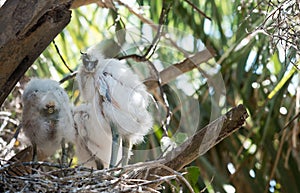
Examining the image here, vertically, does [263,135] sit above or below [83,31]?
below

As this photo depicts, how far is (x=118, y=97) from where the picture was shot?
3053mm

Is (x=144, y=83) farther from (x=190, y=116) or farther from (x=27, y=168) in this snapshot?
(x=27, y=168)

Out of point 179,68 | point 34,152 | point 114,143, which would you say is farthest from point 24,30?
point 179,68

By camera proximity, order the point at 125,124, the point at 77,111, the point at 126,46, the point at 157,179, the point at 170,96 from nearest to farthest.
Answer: the point at 157,179 < the point at 125,124 < the point at 77,111 < the point at 126,46 < the point at 170,96

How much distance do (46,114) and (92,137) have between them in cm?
20

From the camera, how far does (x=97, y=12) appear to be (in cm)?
469

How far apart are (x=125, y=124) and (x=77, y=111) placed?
283mm

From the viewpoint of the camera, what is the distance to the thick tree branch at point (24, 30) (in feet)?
8.43

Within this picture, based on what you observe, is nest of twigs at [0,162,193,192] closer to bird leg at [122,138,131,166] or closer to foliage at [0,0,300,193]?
bird leg at [122,138,131,166]

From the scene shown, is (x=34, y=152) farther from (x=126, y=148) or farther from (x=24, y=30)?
(x=24, y=30)

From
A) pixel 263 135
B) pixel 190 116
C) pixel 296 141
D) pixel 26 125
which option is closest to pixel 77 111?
pixel 26 125

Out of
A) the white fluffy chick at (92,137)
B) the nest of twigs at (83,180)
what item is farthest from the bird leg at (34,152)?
the nest of twigs at (83,180)

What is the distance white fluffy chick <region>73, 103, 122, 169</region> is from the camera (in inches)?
124

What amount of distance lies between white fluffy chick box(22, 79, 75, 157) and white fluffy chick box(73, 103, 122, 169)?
36 millimetres
